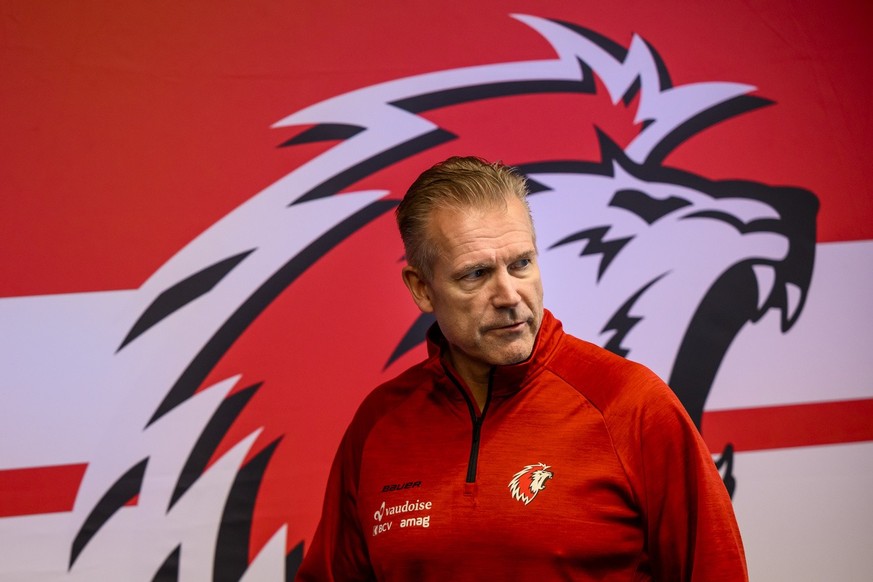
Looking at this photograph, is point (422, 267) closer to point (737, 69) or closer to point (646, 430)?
point (646, 430)

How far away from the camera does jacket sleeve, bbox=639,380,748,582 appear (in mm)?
1248

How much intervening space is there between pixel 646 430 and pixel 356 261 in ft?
3.52

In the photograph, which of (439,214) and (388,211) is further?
(388,211)

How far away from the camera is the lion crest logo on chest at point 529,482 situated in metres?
1.34

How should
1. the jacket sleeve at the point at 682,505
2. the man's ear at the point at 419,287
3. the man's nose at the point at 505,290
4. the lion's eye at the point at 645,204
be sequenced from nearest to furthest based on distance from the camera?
1. the jacket sleeve at the point at 682,505
2. the man's nose at the point at 505,290
3. the man's ear at the point at 419,287
4. the lion's eye at the point at 645,204

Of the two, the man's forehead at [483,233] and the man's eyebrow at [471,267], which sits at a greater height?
the man's forehead at [483,233]

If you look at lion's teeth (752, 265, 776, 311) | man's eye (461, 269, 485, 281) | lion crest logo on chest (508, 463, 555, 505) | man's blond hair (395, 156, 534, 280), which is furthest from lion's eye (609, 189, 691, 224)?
lion crest logo on chest (508, 463, 555, 505)

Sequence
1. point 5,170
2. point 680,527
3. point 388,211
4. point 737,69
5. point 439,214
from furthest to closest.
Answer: point 737,69 → point 388,211 → point 5,170 → point 439,214 → point 680,527

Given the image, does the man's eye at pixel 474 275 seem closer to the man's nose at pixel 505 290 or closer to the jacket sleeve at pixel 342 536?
the man's nose at pixel 505 290

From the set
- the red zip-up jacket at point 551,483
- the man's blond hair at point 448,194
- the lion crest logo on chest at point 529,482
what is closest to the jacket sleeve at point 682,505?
the red zip-up jacket at point 551,483

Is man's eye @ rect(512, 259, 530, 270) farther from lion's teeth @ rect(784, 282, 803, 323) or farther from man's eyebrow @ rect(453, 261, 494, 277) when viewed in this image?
lion's teeth @ rect(784, 282, 803, 323)

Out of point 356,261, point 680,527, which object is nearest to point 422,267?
point 680,527

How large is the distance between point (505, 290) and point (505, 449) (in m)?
0.23

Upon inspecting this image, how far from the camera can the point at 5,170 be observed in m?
2.11
